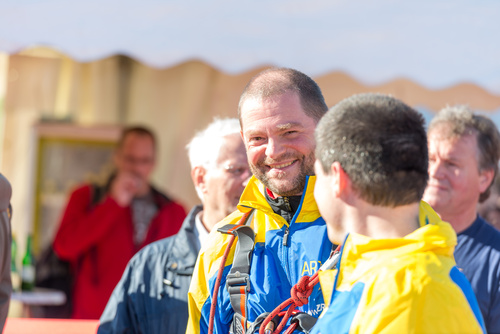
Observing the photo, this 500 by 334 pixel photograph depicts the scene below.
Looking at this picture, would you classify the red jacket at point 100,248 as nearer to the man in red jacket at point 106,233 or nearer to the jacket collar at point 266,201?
the man in red jacket at point 106,233

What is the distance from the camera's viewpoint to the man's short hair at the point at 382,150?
135cm

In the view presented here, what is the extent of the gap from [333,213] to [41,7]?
3538 mm

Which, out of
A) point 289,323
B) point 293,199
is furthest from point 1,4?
point 289,323

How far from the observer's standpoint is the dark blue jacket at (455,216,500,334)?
2631 mm

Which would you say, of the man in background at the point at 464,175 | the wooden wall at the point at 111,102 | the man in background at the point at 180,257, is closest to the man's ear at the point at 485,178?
the man in background at the point at 464,175

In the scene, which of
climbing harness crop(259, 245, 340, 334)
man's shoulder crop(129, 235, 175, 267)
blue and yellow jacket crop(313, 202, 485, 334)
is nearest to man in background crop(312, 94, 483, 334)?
blue and yellow jacket crop(313, 202, 485, 334)

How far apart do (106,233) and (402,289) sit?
367cm

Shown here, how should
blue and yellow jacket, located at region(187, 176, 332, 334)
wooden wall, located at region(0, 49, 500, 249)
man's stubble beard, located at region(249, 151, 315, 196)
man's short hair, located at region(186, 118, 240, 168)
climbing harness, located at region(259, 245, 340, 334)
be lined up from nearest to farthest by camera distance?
climbing harness, located at region(259, 245, 340, 334) → blue and yellow jacket, located at region(187, 176, 332, 334) → man's stubble beard, located at region(249, 151, 315, 196) → man's short hair, located at region(186, 118, 240, 168) → wooden wall, located at region(0, 49, 500, 249)

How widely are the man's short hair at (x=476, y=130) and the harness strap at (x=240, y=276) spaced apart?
4.97 feet

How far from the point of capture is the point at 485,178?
3.01 meters

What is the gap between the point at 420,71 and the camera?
471cm

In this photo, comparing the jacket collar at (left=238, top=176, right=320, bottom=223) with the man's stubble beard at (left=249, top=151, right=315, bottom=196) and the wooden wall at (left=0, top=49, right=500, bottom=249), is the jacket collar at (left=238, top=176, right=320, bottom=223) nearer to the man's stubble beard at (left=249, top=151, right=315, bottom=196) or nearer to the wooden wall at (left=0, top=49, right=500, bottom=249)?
the man's stubble beard at (left=249, top=151, right=315, bottom=196)

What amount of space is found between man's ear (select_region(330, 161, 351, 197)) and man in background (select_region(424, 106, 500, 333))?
157 centimetres

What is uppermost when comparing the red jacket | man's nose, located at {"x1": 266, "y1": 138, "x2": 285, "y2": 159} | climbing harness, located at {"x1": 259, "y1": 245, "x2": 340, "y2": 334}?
man's nose, located at {"x1": 266, "y1": 138, "x2": 285, "y2": 159}
